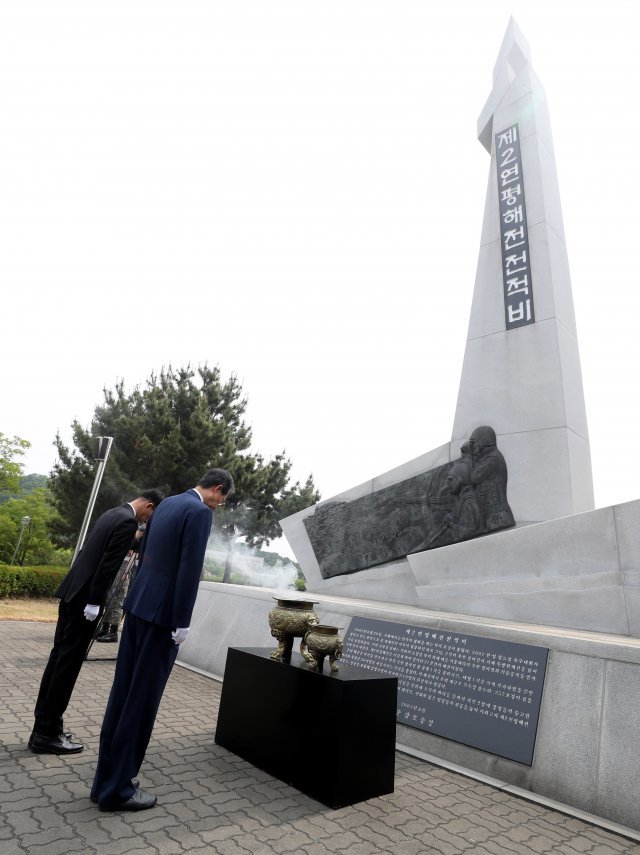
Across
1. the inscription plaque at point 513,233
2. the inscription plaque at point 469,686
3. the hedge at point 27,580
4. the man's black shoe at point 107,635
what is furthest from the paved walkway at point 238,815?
the hedge at point 27,580

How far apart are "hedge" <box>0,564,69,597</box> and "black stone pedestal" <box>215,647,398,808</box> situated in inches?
470

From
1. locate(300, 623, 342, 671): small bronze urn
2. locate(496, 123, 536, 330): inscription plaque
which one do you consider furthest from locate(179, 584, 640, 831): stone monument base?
locate(496, 123, 536, 330): inscription plaque

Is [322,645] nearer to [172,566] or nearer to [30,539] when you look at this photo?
[172,566]

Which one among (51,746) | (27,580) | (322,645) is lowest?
(27,580)

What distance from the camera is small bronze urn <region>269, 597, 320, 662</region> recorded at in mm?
3682

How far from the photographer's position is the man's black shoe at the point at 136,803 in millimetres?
2664

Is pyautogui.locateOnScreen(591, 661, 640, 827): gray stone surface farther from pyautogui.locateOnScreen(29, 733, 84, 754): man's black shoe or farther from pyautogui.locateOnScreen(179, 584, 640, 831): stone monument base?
pyautogui.locateOnScreen(29, 733, 84, 754): man's black shoe

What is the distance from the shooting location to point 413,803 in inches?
124

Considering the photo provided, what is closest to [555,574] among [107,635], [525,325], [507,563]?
[507,563]

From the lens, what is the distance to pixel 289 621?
145 inches

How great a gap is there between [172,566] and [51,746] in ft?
4.84

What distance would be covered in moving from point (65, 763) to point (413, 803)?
6.73ft

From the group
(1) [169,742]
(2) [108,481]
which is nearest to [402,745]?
(1) [169,742]

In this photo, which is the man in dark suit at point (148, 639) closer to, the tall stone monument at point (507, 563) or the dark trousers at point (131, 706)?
the dark trousers at point (131, 706)
